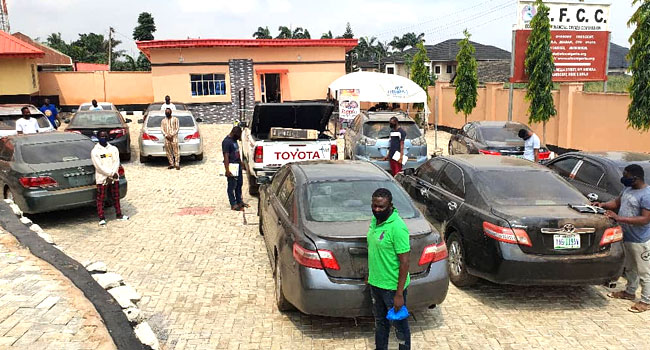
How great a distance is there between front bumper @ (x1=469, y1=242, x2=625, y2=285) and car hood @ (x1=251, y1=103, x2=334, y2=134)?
6901mm

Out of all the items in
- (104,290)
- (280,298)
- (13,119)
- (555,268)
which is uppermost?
(13,119)

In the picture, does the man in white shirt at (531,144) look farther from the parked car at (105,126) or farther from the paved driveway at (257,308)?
the parked car at (105,126)

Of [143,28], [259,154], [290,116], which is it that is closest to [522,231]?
[259,154]

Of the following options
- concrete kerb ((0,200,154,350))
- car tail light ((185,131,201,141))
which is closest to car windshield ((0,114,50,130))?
car tail light ((185,131,201,141))

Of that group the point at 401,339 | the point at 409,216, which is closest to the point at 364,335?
the point at 401,339

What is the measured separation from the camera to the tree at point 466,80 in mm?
22000

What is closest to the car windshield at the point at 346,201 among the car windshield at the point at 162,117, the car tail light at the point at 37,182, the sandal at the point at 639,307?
the sandal at the point at 639,307

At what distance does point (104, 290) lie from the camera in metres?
5.43

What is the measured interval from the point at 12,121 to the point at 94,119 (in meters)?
2.17

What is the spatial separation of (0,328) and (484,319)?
4568 millimetres

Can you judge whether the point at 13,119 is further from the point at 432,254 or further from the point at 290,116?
the point at 432,254

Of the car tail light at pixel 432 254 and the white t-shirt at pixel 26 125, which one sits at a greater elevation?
the white t-shirt at pixel 26 125

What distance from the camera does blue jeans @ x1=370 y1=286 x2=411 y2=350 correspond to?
4.30 meters

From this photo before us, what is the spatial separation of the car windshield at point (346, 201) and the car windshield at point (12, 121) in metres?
11.9
